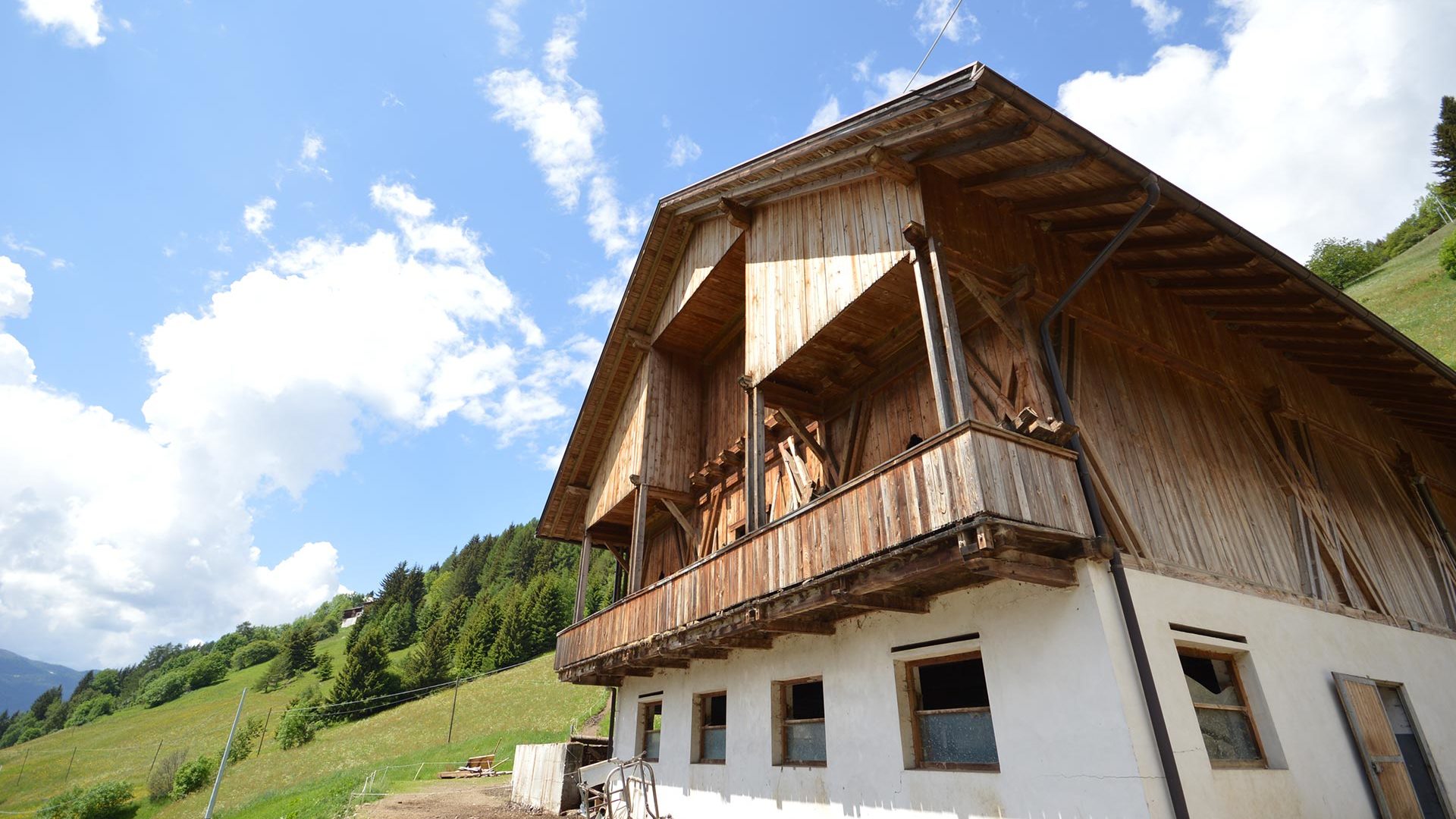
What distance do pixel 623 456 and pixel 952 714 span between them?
40.8 feet

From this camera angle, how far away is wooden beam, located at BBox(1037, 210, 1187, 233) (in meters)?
9.59

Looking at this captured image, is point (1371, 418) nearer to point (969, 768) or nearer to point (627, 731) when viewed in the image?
point (969, 768)

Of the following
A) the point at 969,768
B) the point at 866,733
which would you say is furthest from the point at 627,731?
the point at 969,768

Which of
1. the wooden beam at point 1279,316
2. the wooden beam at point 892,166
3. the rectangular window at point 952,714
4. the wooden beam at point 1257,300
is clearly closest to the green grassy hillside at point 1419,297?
the wooden beam at point 1279,316

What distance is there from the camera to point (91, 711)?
368 ft

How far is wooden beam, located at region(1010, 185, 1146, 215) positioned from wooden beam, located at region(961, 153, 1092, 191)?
2.25ft

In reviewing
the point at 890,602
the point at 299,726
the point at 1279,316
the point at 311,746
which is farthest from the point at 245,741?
the point at 1279,316

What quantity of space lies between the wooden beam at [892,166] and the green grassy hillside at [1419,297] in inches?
1537

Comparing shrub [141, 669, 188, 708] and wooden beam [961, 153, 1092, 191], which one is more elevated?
shrub [141, 669, 188, 708]

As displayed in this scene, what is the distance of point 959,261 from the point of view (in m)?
9.49

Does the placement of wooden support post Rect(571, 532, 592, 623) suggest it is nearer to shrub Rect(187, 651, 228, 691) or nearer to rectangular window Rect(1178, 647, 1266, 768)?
rectangular window Rect(1178, 647, 1266, 768)

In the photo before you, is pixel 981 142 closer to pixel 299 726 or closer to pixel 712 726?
pixel 712 726

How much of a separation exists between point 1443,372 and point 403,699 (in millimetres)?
73269

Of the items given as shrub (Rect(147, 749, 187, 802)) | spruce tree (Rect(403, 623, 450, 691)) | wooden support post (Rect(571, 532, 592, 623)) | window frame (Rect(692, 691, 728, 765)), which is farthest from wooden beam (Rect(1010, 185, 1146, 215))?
spruce tree (Rect(403, 623, 450, 691))
